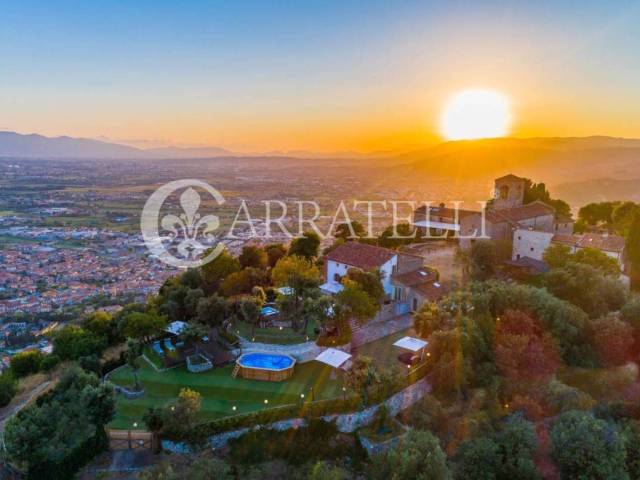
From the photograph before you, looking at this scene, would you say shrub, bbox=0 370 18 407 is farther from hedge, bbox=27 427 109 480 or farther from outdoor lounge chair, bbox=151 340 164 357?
hedge, bbox=27 427 109 480

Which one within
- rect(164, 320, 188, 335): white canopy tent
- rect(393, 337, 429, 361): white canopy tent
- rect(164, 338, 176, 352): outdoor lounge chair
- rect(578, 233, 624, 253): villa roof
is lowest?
rect(164, 338, 176, 352): outdoor lounge chair

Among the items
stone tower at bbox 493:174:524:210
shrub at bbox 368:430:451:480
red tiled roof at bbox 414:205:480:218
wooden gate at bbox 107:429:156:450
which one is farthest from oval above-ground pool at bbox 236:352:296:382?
stone tower at bbox 493:174:524:210

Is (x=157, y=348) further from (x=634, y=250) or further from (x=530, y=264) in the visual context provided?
(x=634, y=250)

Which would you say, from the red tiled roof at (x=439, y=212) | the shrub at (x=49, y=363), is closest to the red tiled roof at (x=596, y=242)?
the red tiled roof at (x=439, y=212)

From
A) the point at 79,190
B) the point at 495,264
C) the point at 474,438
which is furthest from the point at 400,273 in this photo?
the point at 79,190

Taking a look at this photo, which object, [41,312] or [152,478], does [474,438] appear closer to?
[152,478]

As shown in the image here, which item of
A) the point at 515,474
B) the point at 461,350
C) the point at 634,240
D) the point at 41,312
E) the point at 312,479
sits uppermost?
the point at 634,240
